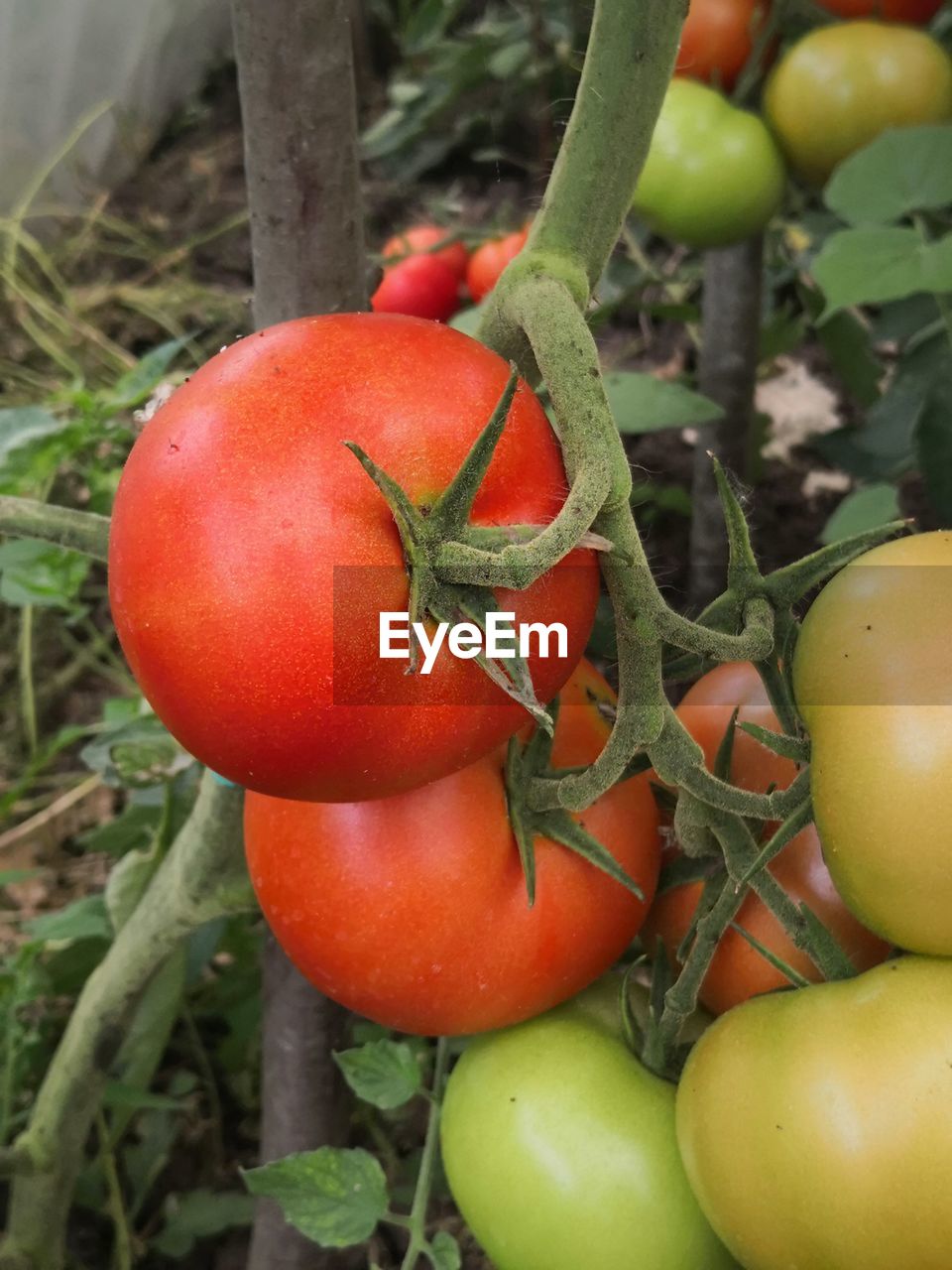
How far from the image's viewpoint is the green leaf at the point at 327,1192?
509 millimetres

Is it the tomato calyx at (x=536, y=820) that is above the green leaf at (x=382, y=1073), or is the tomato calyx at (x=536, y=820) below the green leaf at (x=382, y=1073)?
above

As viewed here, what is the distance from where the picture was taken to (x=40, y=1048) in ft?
2.68

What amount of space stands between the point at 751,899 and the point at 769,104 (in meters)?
0.52

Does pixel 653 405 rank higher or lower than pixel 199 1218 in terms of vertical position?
higher

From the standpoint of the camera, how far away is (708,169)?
0.74 m

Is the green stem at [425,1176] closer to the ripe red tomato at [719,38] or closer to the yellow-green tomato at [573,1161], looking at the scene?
the yellow-green tomato at [573,1161]

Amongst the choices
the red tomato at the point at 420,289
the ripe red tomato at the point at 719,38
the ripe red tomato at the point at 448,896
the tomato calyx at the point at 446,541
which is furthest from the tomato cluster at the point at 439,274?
the tomato calyx at the point at 446,541

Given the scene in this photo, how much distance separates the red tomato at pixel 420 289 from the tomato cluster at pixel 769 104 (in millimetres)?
356

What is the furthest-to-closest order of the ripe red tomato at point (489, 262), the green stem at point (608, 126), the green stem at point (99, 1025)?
the ripe red tomato at point (489, 262) → the green stem at point (99, 1025) → the green stem at point (608, 126)

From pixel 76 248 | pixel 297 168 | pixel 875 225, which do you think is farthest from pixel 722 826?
pixel 76 248

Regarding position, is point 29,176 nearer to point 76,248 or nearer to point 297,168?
point 76,248

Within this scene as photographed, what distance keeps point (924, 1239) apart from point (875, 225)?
0.54 m

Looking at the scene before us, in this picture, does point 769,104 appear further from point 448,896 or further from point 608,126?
point 448,896

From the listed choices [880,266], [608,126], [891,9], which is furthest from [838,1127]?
[891,9]
